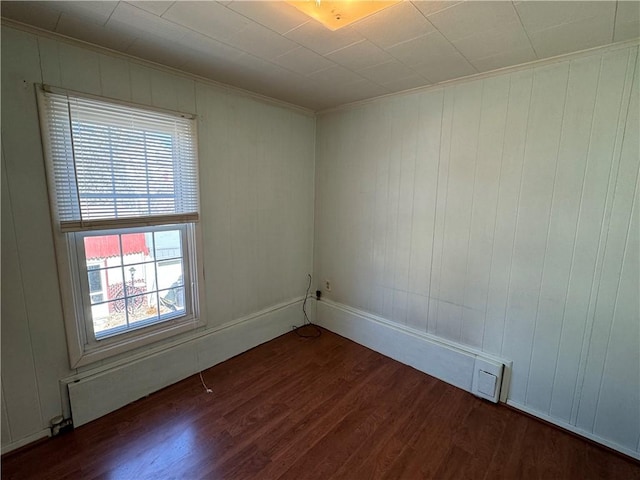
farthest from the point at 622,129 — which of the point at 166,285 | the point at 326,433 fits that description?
the point at 166,285

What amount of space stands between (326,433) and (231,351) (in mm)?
1184

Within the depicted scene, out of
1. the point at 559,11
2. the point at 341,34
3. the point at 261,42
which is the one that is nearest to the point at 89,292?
the point at 261,42

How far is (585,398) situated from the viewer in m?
1.91

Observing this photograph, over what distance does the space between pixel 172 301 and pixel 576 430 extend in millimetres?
2918

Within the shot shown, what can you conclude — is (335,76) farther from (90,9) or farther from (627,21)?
(627,21)

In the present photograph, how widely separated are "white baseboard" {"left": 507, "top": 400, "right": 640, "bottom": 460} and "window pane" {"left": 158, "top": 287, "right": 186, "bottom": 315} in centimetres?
256

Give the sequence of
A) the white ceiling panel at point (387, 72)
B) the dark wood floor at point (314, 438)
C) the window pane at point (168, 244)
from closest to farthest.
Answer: the dark wood floor at point (314, 438)
the white ceiling panel at point (387, 72)
the window pane at point (168, 244)

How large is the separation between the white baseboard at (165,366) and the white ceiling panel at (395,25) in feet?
7.88

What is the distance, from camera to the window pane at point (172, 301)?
232 centimetres

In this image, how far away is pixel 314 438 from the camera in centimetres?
188

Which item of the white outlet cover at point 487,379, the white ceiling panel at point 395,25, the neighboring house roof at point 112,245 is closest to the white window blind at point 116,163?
the neighboring house roof at point 112,245

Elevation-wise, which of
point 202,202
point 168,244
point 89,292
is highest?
point 202,202

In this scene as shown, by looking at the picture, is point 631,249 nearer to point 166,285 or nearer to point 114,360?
point 166,285

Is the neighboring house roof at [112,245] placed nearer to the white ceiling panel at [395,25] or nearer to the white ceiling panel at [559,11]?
the white ceiling panel at [395,25]
